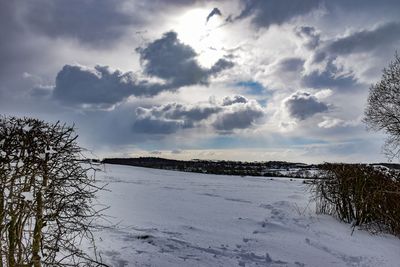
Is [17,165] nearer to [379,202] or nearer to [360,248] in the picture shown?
[360,248]

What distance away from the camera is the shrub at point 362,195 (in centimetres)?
857

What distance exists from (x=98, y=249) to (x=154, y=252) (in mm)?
1014

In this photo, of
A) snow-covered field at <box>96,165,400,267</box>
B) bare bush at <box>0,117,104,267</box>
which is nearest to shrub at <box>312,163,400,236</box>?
snow-covered field at <box>96,165,400,267</box>

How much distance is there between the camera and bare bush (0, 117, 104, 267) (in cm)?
283

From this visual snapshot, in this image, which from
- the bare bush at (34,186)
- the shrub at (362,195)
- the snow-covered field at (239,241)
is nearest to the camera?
the bare bush at (34,186)

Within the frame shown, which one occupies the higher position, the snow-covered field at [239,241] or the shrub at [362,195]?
the shrub at [362,195]

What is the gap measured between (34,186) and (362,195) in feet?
27.4

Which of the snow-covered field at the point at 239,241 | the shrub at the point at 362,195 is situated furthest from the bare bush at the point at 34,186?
the shrub at the point at 362,195

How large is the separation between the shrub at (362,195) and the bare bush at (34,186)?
755cm

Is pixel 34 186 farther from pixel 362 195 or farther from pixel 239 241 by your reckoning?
pixel 362 195

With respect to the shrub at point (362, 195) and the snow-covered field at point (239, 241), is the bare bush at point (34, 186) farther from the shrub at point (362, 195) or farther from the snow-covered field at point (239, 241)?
the shrub at point (362, 195)

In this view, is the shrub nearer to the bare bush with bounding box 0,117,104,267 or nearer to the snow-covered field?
the snow-covered field

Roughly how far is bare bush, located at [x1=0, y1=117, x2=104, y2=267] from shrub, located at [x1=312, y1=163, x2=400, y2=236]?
755 centimetres

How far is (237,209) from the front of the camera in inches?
496
